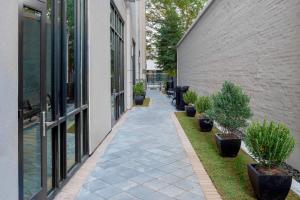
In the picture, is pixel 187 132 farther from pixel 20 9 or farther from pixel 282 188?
pixel 20 9

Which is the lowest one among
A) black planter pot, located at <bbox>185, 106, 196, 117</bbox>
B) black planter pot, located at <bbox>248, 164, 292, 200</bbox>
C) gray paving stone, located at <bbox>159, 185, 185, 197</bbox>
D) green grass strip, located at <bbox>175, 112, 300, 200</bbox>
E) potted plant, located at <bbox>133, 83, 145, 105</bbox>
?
gray paving stone, located at <bbox>159, 185, 185, 197</bbox>

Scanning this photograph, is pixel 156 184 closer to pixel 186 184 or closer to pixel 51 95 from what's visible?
pixel 186 184

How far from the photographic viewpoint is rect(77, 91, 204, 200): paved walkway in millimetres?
4387

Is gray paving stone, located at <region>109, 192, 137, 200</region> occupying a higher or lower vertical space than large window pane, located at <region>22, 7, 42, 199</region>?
lower

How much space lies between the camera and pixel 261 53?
6961 mm

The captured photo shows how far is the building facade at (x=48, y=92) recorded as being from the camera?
2.89 m

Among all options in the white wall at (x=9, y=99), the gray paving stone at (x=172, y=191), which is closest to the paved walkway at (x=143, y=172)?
the gray paving stone at (x=172, y=191)

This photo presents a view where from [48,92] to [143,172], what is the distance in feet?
6.75

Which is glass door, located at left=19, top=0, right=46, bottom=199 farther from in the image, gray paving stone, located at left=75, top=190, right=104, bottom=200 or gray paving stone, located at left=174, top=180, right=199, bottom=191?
gray paving stone, located at left=174, top=180, right=199, bottom=191

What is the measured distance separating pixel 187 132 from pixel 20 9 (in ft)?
21.9

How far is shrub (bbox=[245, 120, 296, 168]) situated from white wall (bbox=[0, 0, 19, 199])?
2860 mm

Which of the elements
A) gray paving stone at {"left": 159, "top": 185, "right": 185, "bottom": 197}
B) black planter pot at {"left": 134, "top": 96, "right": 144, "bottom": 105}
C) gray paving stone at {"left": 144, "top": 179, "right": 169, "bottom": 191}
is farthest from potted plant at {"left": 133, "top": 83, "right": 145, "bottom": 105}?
gray paving stone at {"left": 159, "top": 185, "right": 185, "bottom": 197}

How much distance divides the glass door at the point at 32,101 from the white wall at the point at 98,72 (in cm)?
276

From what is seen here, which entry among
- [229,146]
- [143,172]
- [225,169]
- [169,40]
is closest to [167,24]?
[169,40]
